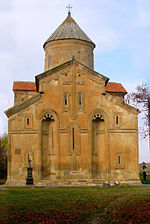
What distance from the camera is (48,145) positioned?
89.8ft

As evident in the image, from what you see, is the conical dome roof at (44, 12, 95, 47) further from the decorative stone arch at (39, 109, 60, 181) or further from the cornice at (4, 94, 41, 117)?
the decorative stone arch at (39, 109, 60, 181)

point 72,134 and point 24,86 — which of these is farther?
point 24,86

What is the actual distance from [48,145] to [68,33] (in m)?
12.6

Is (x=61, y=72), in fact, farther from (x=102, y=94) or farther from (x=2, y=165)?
(x=2, y=165)

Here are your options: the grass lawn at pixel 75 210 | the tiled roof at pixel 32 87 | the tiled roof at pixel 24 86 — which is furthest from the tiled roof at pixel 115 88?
the grass lawn at pixel 75 210

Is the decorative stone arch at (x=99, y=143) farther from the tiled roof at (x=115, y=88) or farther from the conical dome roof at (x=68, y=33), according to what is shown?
the conical dome roof at (x=68, y=33)

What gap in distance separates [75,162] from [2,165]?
1813cm

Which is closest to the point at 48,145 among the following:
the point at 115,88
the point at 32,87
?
the point at 32,87

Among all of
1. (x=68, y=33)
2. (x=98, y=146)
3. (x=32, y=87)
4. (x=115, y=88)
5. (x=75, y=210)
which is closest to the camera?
(x=75, y=210)

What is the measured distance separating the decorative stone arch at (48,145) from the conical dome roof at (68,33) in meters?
10.0

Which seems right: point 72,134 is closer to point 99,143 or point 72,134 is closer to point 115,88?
point 99,143

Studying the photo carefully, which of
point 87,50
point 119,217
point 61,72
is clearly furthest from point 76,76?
point 119,217

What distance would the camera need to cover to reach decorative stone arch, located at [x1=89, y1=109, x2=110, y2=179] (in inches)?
1069

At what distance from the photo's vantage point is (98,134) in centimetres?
2803
